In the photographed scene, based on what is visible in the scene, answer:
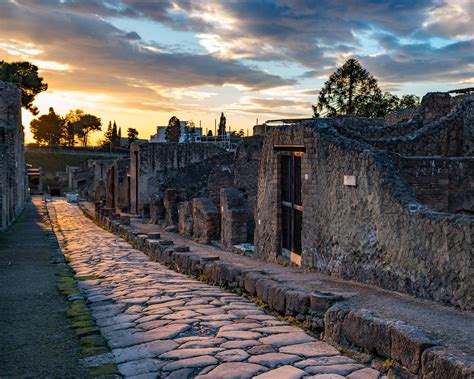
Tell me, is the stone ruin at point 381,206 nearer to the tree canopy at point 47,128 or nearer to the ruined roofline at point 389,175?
the ruined roofline at point 389,175

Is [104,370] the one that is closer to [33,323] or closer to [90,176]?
[33,323]

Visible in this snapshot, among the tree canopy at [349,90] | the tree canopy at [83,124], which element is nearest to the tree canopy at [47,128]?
the tree canopy at [83,124]

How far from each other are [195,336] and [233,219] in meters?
9.28

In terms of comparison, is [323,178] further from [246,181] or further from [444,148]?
[246,181]

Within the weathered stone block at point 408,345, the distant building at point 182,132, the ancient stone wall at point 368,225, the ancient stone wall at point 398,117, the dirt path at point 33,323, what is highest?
the distant building at point 182,132

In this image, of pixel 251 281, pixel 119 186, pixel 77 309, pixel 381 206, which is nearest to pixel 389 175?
pixel 381 206

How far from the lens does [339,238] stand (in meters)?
8.94

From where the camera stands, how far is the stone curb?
13.7 feet

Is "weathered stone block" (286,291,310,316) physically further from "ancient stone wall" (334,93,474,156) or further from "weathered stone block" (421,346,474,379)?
"ancient stone wall" (334,93,474,156)

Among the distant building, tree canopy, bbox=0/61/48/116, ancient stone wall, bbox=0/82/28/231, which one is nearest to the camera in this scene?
ancient stone wall, bbox=0/82/28/231

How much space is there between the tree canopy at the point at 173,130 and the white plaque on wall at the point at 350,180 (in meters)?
44.9

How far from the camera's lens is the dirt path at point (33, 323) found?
5.23 meters

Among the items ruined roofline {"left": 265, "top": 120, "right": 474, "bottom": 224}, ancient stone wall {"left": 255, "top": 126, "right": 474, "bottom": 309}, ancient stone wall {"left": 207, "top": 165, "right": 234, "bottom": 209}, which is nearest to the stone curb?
ancient stone wall {"left": 255, "top": 126, "right": 474, "bottom": 309}

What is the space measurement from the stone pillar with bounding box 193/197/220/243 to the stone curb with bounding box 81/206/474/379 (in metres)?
7.40
